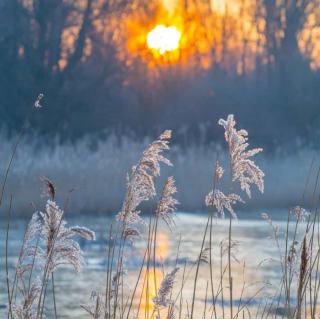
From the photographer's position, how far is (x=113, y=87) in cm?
2608

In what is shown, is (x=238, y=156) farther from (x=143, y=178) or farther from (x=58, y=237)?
(x=58, y=237)

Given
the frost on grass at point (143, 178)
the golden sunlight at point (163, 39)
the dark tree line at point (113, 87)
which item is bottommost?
the frost on grass at point (143, 178)

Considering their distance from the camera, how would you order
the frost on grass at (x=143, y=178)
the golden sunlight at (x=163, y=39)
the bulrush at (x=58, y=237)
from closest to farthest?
1. the bulrush at (x=58, y=237)
2. the frost on grass at (x=143, y=178)
3. the golden sunlight at (x=163, y=39)

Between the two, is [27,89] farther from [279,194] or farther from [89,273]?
[89,273]

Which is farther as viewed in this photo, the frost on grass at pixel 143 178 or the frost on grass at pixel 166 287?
the frost on grass at pixel 143 178

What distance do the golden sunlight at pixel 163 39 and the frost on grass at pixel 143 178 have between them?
23534mm

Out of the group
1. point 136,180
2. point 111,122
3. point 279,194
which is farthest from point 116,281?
point 111,122

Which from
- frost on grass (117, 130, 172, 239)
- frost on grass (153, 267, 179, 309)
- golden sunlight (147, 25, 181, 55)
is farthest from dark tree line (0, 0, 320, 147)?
frost on grass (153, 267, 179, 309)

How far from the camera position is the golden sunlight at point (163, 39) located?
26.6m

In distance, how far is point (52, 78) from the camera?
27.0 metres

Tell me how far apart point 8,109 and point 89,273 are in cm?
1581

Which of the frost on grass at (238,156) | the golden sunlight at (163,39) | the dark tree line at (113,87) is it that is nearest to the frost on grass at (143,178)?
the frost on grass at (238,156)

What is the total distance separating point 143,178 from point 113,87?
2325cm

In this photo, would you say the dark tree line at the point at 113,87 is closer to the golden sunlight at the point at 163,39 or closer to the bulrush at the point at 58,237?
the golden sunlight at the point at 163,39
